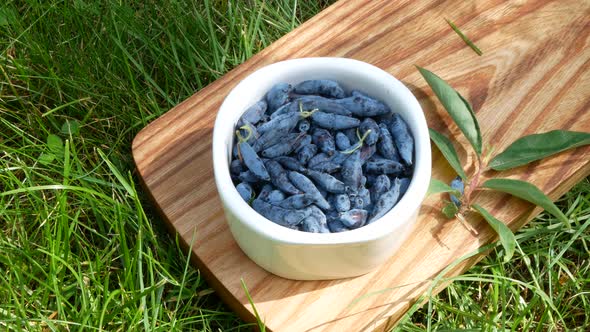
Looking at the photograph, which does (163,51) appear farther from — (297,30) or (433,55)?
(433,55)

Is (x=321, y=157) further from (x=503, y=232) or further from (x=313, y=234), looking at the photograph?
(x=503, y=232)

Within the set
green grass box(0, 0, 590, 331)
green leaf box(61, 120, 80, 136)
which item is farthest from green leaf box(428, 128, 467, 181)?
green leaf box(61, 120, 80, 136)

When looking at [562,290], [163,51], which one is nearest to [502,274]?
[562,290]

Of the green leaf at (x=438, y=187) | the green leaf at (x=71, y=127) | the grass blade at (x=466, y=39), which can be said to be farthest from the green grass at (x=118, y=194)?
the grass blade at (x=466, y=39)

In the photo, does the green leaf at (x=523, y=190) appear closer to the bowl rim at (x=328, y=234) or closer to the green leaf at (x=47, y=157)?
the bowl rim at (x=328, y=234)

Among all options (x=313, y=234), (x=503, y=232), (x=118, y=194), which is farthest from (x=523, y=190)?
(x=118, y=194)

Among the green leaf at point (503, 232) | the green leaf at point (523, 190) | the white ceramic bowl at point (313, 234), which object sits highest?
the white ceramic bowl at point (313, 234)

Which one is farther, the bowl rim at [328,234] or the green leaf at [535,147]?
the green leaf at [535,147]

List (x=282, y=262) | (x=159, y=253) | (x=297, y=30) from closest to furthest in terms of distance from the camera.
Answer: (x=282, y=262) < (x=159, y=253) < (x=297, y=30)
